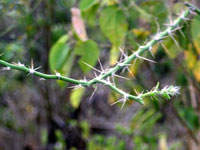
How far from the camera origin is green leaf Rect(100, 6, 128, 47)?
153 centimetres

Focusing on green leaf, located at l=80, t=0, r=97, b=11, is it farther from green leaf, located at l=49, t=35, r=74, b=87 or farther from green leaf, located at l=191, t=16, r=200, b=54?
green leaf, located at l=191, t=16, r=200, b=54

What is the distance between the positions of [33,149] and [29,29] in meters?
1.17

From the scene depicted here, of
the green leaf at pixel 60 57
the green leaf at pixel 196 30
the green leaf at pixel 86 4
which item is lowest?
the green leaf at pixel 60 57

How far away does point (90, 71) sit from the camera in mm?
2832

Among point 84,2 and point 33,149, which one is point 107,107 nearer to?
point 33,149

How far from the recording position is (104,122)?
11.5ft

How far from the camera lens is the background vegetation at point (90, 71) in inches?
61.4

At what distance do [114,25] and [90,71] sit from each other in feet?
4.31

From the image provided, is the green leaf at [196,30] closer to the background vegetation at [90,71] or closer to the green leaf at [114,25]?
the background vegetation at [90,71]

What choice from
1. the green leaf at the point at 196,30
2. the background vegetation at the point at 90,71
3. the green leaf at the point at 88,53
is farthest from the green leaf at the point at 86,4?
the green leaf at the point at 196,30

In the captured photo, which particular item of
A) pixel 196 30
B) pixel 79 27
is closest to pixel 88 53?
pixel 79 27

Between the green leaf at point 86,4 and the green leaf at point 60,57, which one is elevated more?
the green leaf at point 86,4

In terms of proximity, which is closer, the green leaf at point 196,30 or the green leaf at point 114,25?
the green leaf at point 196,30

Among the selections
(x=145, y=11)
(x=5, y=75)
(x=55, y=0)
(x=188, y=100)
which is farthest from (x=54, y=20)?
(x=188, y=100)
